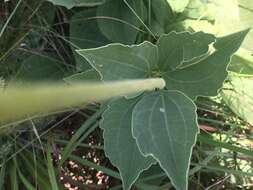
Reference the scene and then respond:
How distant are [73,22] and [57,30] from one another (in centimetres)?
7

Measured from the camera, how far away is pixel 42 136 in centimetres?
76

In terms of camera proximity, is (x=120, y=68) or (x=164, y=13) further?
(x=164, y=13)

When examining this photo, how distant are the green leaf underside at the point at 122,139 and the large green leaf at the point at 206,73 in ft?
0.23

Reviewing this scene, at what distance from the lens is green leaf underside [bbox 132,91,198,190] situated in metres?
0.53

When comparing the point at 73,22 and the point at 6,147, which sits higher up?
the point at 73,22

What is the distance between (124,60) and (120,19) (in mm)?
164

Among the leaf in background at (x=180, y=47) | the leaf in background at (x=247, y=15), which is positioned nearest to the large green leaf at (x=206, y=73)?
the leaf in background at (x=180, y=47)

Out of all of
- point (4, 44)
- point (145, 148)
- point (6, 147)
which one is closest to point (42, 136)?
point (6, 147)

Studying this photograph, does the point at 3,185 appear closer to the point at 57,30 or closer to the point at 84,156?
the point at 84,156

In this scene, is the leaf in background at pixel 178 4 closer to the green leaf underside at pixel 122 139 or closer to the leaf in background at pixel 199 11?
the leaf in background at pixel 199 11

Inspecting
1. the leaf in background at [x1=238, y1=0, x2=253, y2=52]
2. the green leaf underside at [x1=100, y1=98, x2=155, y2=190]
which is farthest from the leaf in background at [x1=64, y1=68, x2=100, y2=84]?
the leaf in background at [x1=238, y1=0, x2=253, y2=52]

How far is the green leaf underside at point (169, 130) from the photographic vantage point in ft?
1.74

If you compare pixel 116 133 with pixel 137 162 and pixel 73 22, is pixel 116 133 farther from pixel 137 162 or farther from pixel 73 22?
pixel 73 22

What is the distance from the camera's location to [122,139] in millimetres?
601
